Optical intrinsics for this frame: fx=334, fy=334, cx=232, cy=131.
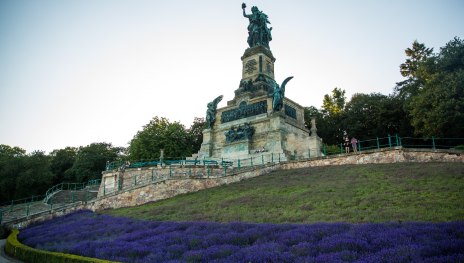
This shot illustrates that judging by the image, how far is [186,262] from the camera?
7695 mm

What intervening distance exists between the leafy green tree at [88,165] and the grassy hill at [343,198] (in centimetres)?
4265

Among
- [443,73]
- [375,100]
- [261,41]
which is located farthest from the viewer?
[375,100]

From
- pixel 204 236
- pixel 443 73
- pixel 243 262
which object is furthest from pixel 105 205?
pixel 443 73

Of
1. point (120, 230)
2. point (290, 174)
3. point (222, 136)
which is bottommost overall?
point (120, 230)

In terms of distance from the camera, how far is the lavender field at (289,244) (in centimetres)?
636

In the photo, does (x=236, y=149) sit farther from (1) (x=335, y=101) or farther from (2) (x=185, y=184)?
(1) (x=335, y=101)

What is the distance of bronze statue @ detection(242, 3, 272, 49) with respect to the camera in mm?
44625

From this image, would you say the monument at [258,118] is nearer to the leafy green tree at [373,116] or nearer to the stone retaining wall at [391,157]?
the stone retaining wall at [391,157]

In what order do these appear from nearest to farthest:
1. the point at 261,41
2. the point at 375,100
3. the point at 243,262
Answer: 1. the point at 243,262
2. the point at 261,41
3. the point at 375,100

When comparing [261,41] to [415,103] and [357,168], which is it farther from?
[357,168]

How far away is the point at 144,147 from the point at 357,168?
37.7 meters

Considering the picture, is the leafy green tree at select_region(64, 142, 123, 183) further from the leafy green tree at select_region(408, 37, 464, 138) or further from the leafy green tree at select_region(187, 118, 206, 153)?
the leafy green tree at select_region(408, 37, 464, 138)

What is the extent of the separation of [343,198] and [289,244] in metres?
7.48

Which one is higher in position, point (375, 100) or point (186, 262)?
point (375, 100)
